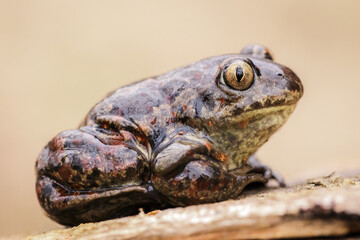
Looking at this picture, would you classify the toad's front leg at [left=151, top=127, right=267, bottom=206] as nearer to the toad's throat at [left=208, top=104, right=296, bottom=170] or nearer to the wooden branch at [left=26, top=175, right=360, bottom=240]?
the toad's throat at [left=208, top=104, right=296, bottom=170]

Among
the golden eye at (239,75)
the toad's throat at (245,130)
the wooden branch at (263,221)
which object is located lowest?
the wooden branch at (263,221)

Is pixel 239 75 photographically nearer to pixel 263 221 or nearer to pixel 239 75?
pixel 239 75

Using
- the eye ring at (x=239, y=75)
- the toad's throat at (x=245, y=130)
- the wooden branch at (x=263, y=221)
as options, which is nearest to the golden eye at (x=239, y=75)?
the eye ring at (x=239, y=75)

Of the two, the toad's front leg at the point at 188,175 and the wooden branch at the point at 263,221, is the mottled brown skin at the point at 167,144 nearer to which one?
the toad's front leg at the point at 188,175

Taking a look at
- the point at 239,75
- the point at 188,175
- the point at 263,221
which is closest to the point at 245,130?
the point at 239,75

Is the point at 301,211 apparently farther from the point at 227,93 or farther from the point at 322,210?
the point at 227,93

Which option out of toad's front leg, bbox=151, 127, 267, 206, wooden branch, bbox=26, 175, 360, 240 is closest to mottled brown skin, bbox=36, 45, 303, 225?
toad's front leg, bbox=151, 127, 267, 206

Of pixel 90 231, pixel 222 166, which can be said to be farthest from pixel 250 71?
pixel 90 231

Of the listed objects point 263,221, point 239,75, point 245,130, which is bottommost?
point 263,221
